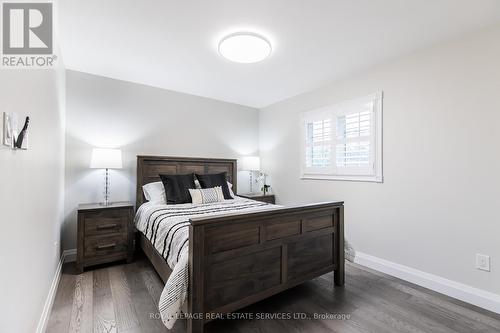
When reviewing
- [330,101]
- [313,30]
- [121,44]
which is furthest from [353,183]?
[121,44]

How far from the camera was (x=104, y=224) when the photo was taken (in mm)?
2801

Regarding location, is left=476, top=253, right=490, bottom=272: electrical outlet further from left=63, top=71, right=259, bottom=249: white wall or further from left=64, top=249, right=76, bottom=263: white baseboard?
left=64, top=249, right=76, bottom=263: white baseboard

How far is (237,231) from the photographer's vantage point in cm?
175

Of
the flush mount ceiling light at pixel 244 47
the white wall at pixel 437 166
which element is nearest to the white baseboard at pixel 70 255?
the flush mount ceiling light at pixel 244 47

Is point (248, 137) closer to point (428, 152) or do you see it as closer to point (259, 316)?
point (428, 152)

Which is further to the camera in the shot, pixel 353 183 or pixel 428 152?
pixel 353 183

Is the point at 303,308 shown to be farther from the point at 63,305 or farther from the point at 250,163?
the point at 250,163

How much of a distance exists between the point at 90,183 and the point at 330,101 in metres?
3.44

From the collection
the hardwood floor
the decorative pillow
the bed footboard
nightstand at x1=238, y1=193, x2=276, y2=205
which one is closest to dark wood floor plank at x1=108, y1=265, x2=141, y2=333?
the hardwood floor

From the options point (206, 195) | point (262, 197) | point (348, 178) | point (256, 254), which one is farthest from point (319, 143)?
point (256, 254)

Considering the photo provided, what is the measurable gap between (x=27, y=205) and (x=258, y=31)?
2.15 m

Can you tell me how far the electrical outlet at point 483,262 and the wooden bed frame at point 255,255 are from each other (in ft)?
3.70

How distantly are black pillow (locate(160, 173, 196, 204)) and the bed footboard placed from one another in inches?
64.2

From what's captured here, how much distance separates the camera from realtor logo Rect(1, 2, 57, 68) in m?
1.15
